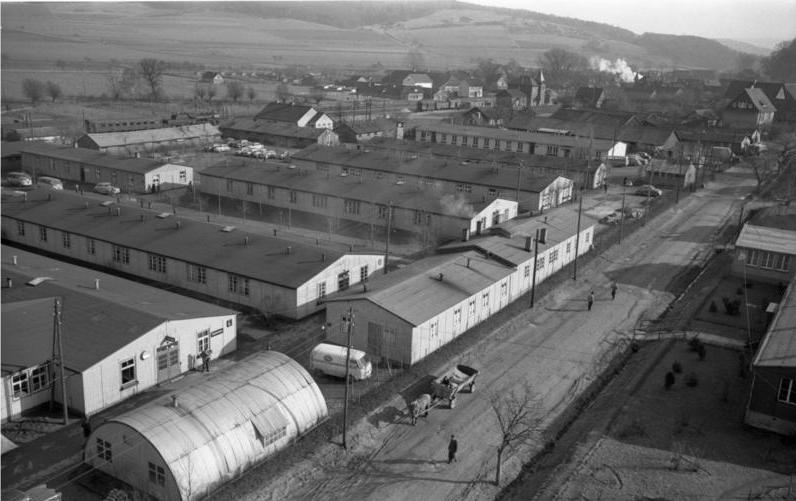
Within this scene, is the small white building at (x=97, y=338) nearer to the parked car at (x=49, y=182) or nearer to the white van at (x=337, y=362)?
the white van at (x=337, y=362)

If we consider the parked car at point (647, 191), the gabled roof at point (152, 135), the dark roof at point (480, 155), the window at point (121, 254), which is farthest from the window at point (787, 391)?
the gabled roof at point (152, 135)

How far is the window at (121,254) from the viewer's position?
2842cm

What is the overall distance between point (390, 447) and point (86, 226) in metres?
20.3

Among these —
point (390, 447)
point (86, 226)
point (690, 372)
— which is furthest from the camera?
point (86, 226)

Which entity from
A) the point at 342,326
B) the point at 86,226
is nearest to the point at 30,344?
the point at 342,326

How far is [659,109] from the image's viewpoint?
10312 centimetres

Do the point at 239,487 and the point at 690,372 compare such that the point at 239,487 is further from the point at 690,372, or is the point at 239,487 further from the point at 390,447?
the point at 690,372

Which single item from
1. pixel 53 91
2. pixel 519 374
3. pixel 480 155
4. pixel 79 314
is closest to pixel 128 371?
pixel 79 314

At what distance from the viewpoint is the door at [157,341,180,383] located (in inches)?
760

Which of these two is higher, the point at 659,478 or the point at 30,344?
the point at 30,344

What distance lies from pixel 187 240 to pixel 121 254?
313 cm

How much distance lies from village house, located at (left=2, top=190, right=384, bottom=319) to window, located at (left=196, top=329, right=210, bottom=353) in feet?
13.0

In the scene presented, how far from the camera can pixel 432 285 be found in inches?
931

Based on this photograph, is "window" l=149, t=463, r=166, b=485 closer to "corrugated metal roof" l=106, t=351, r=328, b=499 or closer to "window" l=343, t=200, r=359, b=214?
"corrugated metal roof" l=106, t=351, r=328, b=499
